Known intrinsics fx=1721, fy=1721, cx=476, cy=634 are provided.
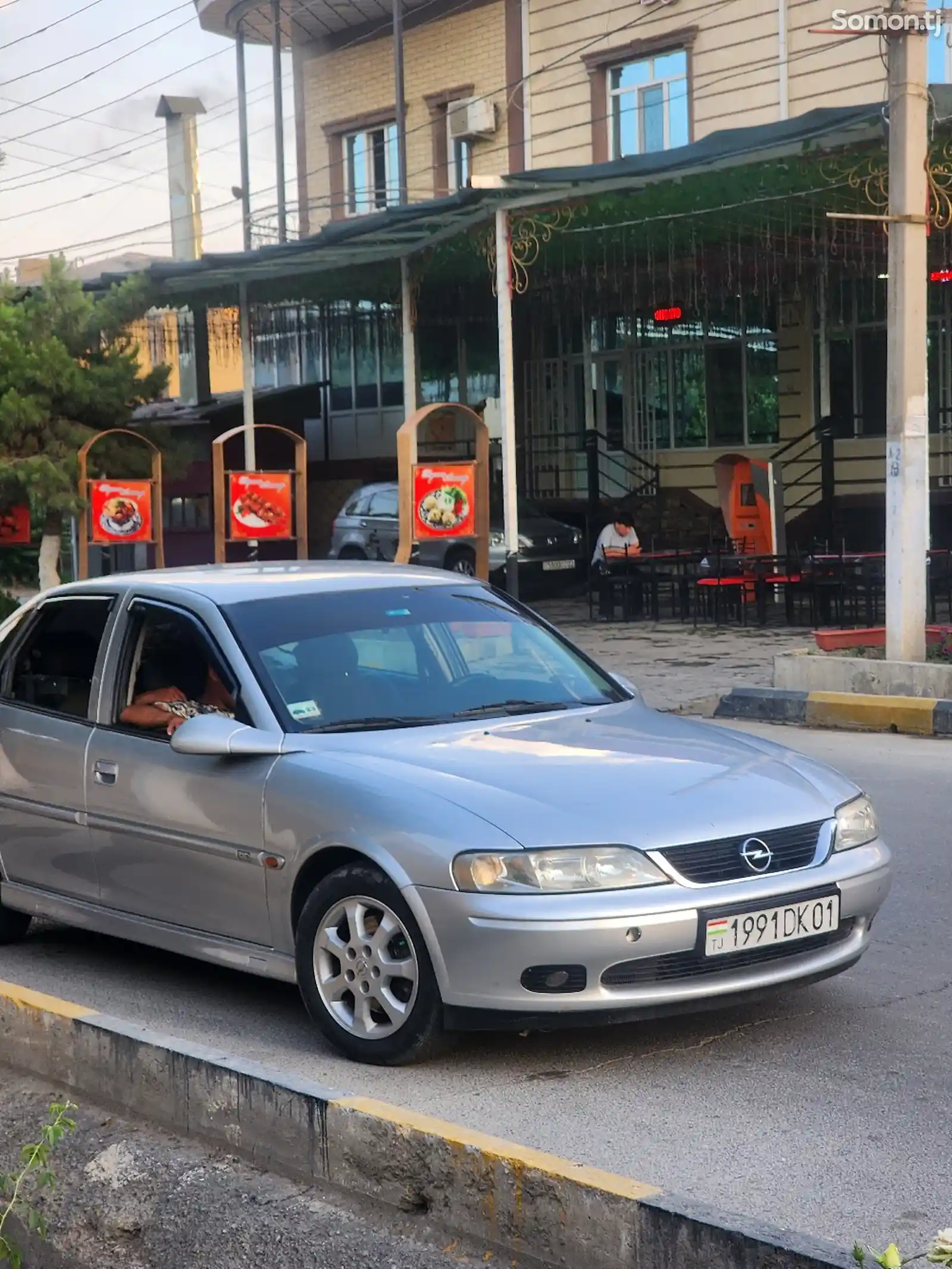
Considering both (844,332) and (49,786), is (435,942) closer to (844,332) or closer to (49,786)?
(49,786)

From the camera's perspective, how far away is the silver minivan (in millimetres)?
25609

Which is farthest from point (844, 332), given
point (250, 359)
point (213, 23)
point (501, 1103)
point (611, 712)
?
point (501, 1103)

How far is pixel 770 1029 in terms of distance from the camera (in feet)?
17.9

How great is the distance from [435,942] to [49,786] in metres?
2.21

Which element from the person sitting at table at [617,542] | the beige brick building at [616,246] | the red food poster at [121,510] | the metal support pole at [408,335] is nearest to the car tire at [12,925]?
the beige brick building at [616,246]

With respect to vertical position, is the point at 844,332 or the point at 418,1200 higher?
the point at 844,332

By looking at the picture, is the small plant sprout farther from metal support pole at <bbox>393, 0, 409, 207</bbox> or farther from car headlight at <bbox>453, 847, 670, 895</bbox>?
metal support pole at <bbox>393, 0, 409, 207</bbox>

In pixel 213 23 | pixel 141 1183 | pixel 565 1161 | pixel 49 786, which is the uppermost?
pixel 213 23

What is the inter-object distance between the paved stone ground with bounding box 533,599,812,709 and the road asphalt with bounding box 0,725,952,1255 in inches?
319

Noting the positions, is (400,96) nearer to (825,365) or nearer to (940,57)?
(825,365)

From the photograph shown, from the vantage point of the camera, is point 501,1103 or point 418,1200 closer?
point 418,1200

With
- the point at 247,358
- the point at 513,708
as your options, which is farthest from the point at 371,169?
the point at 513,708

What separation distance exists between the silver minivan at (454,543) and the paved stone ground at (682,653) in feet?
8.31

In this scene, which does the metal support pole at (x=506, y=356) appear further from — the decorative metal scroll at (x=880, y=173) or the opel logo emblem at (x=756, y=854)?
the opel logo emblem at (x=756, y=854)
